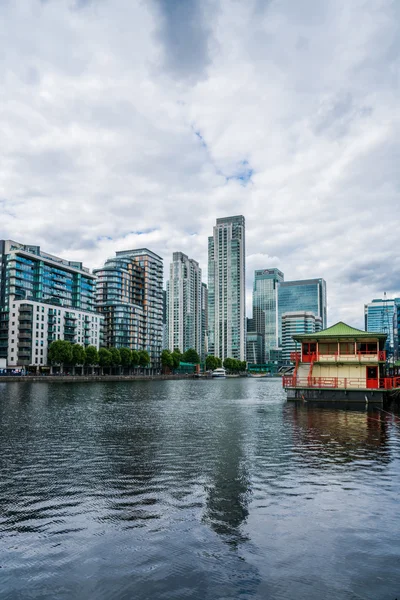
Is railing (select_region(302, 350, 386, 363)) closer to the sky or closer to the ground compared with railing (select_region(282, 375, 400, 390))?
closer to the sky

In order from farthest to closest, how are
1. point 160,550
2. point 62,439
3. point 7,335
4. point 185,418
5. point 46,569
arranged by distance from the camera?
point 7,335
point 185,418
point 62,439
point 160,550
point 46,569

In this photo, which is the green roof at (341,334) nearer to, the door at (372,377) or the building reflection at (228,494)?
the door at (372,377)

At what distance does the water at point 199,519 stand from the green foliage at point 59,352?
158307mm

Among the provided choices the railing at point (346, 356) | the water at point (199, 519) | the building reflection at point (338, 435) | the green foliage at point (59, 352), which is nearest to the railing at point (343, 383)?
the railing at point (346, 356)

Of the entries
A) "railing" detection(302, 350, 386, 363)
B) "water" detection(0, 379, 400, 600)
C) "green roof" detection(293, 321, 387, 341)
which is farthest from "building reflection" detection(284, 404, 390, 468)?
"green roof" detection(293, 321, 387, 341)

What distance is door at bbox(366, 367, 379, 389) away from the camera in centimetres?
6625

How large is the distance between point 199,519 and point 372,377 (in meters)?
54.6

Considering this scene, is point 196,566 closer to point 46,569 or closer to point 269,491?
point 46,569

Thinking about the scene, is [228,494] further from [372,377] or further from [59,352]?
[59,352]

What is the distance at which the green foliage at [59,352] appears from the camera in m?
190

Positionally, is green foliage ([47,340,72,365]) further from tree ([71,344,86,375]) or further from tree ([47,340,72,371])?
tree ([71,344,86,375])

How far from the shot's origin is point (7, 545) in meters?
15.8

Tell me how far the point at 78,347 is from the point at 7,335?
92.0 ft


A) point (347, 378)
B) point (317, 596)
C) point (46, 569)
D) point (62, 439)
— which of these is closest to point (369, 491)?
point (317, 596)
